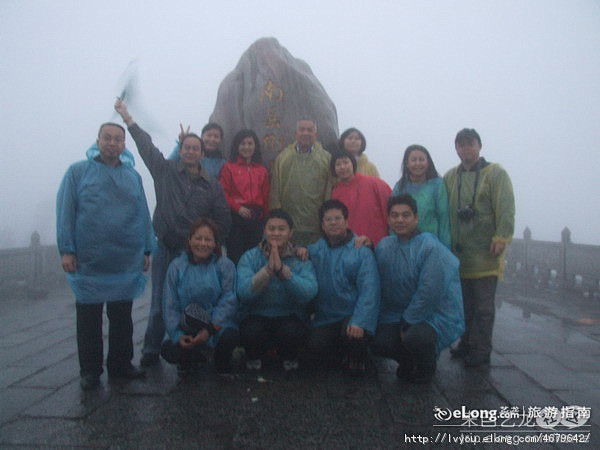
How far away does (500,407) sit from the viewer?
2.72m

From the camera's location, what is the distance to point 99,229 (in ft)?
10.2

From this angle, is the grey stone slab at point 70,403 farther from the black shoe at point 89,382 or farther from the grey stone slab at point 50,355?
the grey stone slab at point 50,355

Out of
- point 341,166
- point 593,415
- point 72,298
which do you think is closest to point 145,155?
point 341,166

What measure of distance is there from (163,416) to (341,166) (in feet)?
8.13

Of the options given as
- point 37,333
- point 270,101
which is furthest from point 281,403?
point 37,333

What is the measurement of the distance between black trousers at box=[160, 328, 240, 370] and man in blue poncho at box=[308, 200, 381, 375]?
0.63m

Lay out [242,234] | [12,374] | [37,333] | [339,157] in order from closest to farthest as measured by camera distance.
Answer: [12,374]
[339,157]
[242,234]
[37,333]

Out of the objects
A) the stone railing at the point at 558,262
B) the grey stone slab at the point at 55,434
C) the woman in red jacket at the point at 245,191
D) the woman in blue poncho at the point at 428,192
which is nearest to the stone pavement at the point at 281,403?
the grey stone slab at the point at 55,434

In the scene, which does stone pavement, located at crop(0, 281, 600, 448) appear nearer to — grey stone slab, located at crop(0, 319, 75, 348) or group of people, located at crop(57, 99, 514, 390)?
group of people, located at crop(57, 99, 514, 390)

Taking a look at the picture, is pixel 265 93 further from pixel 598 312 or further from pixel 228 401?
pixel 598 312

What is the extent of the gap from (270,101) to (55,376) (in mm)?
3674

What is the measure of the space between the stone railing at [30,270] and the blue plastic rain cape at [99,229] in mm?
6997

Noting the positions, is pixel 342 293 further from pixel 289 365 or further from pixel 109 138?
pixel 109 138

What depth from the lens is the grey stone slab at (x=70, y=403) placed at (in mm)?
2604
